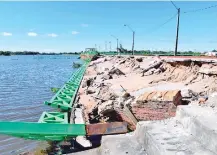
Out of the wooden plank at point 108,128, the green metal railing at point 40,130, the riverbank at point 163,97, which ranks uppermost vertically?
the riverbank at point 163,97

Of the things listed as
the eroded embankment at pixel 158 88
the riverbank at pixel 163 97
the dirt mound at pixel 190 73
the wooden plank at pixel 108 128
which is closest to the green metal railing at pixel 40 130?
the wooden plank at pixel 108 128

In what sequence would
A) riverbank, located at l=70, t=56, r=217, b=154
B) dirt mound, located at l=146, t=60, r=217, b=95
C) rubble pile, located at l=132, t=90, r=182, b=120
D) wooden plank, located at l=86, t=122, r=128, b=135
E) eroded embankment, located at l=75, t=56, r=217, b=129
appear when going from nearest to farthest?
wooden plank, located at l=86, t=122, r=128, b=135 → rubble pile, located at l=132, t=90, r=182, b=120 → riverbank, located at l=70, t=56, r=217, b=154 → eroded embankment, located at l=75, t=56, r=217, b=129 → dirt mound, located at l=146, t=60, r=217, b=95

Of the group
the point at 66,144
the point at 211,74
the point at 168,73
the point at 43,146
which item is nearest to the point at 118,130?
the point at 66,144

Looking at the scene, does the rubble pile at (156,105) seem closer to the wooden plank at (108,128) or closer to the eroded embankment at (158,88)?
the eroded embankment at (158,88)

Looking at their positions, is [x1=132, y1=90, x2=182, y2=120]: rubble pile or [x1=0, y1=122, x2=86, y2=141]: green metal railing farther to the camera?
[x1=0, y1=122, x2=86, y2=141]: green metal railing

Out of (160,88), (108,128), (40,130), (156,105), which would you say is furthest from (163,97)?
(160,88)

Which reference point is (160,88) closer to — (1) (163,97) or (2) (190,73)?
(2) (190,73)

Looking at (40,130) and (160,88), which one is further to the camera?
(160,88)

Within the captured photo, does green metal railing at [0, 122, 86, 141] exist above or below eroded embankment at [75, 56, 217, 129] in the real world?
below

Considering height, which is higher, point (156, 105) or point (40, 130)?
point (156, 105)

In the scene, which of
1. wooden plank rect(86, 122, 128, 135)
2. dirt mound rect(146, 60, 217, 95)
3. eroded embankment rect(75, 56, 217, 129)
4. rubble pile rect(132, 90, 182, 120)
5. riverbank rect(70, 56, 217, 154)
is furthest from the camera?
dirt mound rect(146, 60, 217, 95)

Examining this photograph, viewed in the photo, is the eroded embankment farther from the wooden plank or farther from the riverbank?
the wooden plank

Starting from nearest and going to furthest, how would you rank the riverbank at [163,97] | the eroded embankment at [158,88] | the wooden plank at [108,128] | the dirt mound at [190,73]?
the wooden plank at [108,128] < the riverbank at [163,97] < the eroded embankment at [158,88] < the dirt mound at [190,73]

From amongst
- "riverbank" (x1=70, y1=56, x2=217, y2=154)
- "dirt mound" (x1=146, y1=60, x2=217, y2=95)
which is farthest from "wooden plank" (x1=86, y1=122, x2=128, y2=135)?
"dirt mound" (x1=146, y1=60, x2=217, y2=95)
